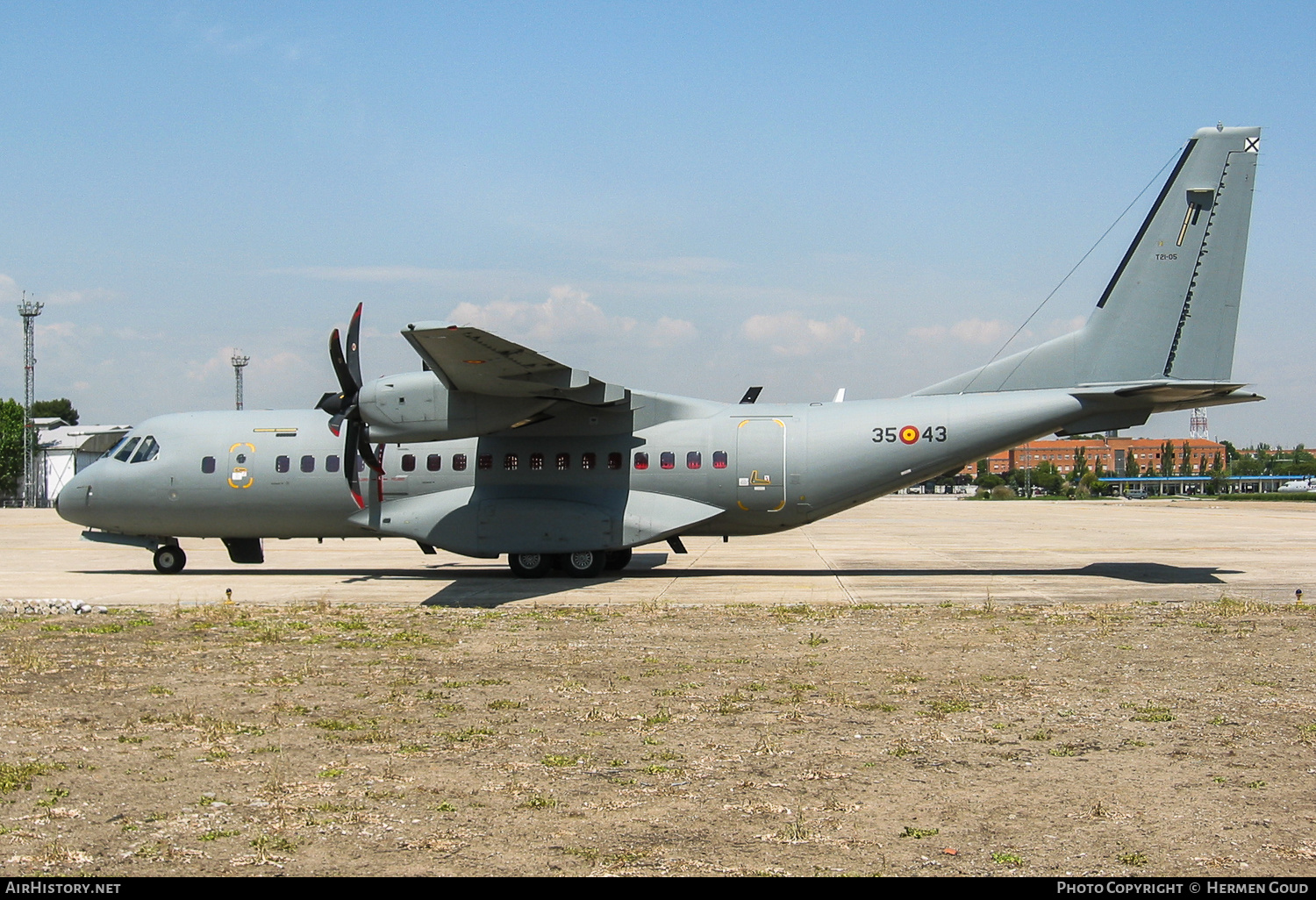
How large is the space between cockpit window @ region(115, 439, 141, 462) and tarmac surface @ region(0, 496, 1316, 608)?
271cm

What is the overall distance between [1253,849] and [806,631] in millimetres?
8512

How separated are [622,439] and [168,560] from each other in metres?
11.2

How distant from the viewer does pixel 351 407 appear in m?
21.3

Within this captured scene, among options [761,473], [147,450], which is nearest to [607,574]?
[761,473]

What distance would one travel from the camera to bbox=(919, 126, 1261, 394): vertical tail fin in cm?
1964

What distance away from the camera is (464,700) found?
9797 mm

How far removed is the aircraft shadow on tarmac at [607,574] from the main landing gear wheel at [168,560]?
572 millimetres

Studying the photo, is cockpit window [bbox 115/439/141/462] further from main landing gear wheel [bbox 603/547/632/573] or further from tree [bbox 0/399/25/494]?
tree [bbox 0/399/25/494]

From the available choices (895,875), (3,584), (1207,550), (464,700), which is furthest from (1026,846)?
(1207,550)

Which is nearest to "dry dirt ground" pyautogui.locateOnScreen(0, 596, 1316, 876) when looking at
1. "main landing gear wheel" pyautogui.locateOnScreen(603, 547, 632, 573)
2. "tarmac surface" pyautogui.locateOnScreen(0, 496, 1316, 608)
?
"tarmac surface" pyautogui.locateOnScreen(0, 496, 1316, 608)

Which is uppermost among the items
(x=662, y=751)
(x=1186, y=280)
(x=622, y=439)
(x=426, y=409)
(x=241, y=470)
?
(x=1186, y=280)

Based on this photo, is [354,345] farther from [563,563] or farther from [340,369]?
[563,563]

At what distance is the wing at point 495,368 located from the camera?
17.2m

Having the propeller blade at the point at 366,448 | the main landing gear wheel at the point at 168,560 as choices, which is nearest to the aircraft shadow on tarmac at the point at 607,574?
the main landing gear wheel at the point at 168,560
